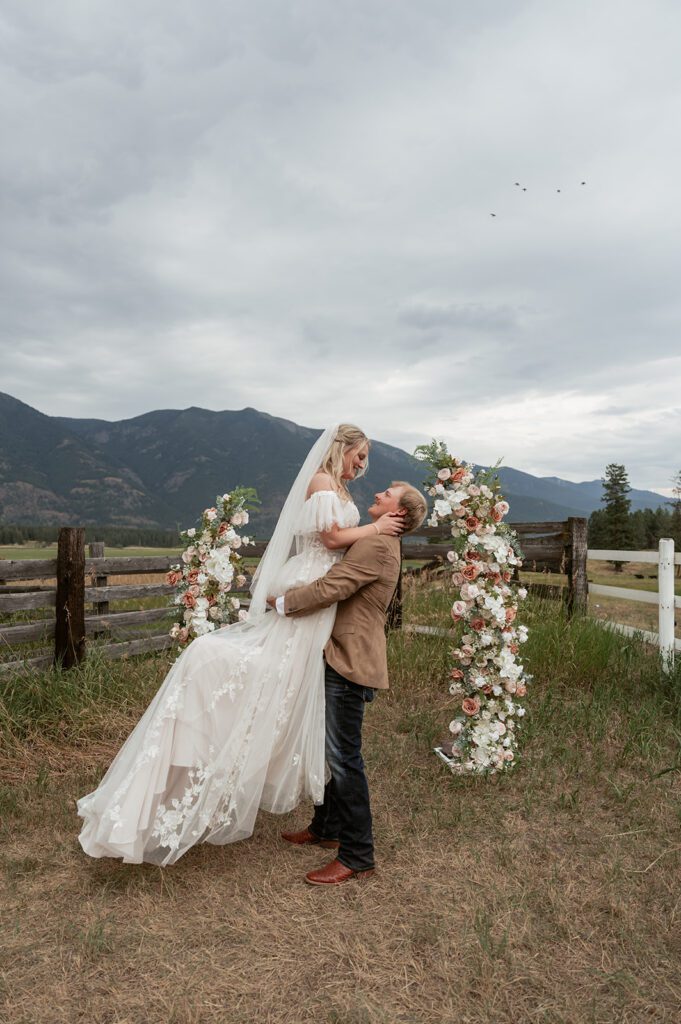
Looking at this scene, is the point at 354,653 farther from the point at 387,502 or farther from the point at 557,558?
the point at 557,558

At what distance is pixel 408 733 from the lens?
19.7 ft

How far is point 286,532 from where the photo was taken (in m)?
3.84

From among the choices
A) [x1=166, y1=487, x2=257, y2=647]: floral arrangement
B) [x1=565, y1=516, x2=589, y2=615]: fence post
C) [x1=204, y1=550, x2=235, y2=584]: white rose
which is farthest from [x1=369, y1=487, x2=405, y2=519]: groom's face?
[x1=565, y1=516, x2=589, y2=615]: fence post

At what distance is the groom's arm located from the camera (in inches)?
137

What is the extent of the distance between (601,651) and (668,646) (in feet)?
2.54

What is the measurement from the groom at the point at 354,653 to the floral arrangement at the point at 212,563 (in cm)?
223

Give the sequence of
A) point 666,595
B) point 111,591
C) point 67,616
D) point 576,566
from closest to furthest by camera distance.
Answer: point 67,616
point 666,595
point 111,591
point 576,566

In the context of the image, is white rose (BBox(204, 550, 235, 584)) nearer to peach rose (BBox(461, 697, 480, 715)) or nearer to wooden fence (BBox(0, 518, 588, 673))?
wooden fence (BBox(0, 518, 588, 673))

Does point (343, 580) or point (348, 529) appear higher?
point (348, 529)

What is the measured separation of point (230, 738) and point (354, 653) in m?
0.76

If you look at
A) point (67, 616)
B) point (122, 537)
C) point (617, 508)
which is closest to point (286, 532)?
point (67, 616)

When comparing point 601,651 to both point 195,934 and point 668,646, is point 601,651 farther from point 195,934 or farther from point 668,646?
point 195,934

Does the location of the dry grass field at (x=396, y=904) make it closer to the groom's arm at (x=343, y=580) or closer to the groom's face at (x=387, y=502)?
the groom's arm at (x=343, y=580)

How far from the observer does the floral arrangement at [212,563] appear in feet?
18.8
